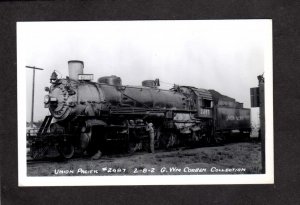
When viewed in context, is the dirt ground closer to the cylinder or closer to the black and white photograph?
the black and white photograph

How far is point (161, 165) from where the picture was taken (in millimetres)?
4520

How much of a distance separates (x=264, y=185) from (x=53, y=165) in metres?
2.23

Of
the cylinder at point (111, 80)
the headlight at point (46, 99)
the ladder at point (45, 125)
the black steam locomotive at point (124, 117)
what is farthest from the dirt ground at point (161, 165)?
the cylinder at point (111, 80)

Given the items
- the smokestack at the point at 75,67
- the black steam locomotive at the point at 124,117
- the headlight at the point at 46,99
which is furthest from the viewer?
the black steam locomotive at the point at 124,117

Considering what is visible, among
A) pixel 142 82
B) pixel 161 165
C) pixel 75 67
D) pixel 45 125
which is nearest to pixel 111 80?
pixel 142 82

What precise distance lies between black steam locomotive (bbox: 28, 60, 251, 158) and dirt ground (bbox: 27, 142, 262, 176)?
246 mm

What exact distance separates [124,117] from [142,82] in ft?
2.23

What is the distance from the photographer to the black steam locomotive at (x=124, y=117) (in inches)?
194

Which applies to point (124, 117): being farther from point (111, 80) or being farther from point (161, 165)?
point (161, 165)

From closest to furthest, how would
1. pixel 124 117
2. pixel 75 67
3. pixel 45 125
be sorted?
pixel 75 67, pixel 45 125, pixel 124 117

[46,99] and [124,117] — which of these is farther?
[124,117]

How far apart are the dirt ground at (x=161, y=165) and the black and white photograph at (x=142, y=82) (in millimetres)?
11

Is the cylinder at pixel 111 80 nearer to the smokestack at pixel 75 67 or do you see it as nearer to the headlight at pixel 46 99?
the smokestack at pixel 75 67
